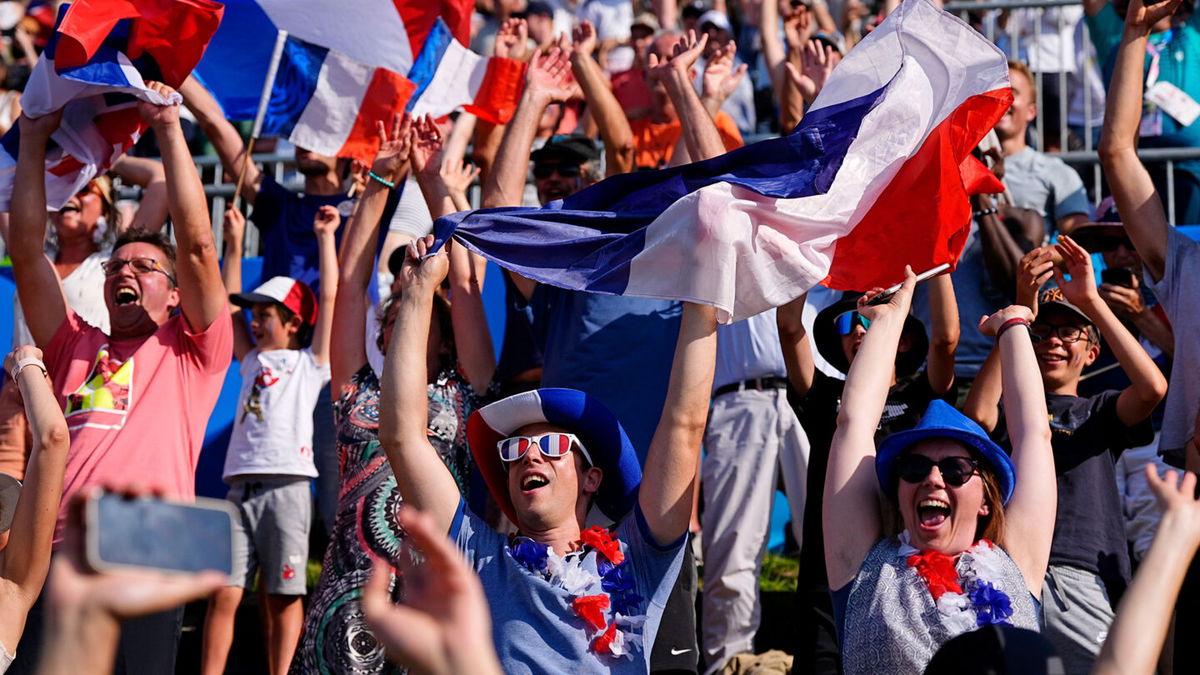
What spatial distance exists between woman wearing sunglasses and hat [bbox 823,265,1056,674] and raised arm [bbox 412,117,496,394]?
173 centimetres

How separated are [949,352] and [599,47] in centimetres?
634

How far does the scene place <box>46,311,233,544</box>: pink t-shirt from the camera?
5.09 meters

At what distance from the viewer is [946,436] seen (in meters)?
4.22

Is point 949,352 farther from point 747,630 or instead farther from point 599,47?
point 599,47

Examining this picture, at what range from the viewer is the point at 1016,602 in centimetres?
395

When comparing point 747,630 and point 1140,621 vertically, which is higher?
point 1140,621

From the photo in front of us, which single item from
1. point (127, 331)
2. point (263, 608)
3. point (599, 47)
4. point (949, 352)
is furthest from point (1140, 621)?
point (599, 47)

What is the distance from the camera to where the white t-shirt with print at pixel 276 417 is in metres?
6.48

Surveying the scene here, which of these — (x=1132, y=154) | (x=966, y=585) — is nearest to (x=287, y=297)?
(x=1132, y=154)

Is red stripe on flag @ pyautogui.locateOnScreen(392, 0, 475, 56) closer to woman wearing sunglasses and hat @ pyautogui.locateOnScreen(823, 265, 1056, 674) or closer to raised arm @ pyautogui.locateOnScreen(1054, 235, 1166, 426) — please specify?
raised arm @ pyautogui.locateOnScreen(1054, 235, 1166, 426)

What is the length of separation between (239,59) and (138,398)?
7.83 feet

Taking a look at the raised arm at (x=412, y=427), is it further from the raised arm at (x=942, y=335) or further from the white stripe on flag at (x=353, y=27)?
the white stripe on flag at (x=353, y=27)

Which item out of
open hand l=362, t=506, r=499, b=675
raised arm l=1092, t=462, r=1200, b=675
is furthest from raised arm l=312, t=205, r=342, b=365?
open hand l=362, t=506, r=499, b=675

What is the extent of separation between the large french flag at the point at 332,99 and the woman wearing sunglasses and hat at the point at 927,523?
3.35m
